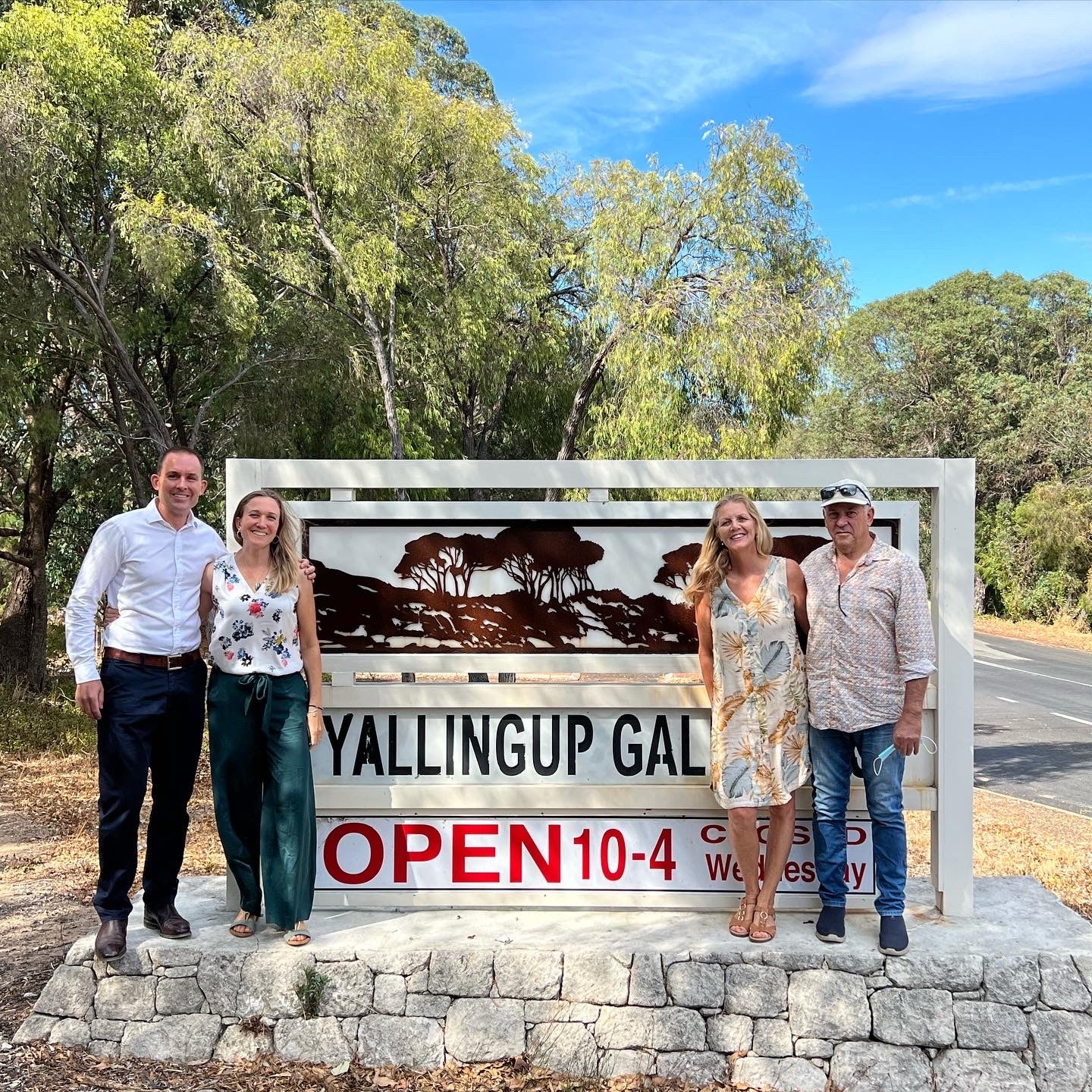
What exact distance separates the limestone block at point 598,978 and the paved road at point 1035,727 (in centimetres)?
571

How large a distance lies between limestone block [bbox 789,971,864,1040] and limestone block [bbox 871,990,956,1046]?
0.04 meters

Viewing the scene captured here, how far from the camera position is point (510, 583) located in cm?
384

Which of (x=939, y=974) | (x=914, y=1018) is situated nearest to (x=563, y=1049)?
(x=914, y=1018)

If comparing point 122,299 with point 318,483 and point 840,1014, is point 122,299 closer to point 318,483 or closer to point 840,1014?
point 318,483

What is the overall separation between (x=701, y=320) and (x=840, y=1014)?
921 centimetres

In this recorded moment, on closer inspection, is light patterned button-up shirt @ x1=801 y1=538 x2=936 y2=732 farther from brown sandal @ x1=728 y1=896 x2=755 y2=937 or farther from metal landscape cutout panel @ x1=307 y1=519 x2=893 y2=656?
brown sandal @ x1=728 y1=896 x2=755 y2=937

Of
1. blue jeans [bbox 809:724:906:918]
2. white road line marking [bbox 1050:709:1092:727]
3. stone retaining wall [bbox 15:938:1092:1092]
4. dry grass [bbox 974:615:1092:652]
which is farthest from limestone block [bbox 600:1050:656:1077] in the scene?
dry grass [bbox 974:615:1092:652]

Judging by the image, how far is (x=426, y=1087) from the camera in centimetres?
326

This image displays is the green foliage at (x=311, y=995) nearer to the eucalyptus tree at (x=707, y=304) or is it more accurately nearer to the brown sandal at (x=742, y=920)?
the brown sandal at (x=742, y=920)

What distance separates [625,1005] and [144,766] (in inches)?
72.0

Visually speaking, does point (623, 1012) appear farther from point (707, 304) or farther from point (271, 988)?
point (707, 304)

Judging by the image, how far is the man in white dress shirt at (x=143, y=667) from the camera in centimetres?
335

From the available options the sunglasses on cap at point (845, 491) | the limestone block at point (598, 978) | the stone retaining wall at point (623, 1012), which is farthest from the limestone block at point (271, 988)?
the sunglasses on cap at point (845, 491)

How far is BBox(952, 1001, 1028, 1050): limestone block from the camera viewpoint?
10.8 ft
